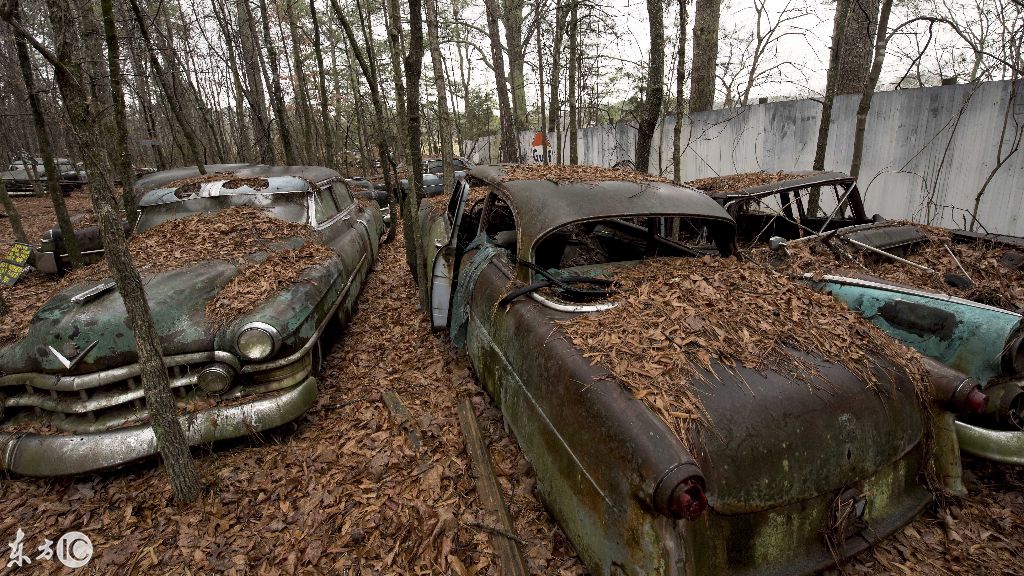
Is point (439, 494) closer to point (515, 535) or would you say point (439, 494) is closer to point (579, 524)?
point (515, 535)

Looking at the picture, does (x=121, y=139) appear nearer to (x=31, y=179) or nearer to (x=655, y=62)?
(x=655, y=62)

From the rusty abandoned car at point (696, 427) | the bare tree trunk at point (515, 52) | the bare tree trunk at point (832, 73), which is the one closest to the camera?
the rusty abandoned car at point (696, 427)

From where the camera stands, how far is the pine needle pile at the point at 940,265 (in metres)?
3.47

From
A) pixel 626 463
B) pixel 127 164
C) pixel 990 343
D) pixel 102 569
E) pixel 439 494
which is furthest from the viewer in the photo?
pixel 127 164

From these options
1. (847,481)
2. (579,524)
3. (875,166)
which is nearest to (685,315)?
(847,481)

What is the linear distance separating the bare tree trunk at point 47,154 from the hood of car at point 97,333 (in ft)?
11.5

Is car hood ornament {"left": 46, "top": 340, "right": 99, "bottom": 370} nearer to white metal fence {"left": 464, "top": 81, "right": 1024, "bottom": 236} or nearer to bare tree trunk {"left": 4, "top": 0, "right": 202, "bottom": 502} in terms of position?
bare tree trunk {"left": 4, "top": 0, "right": 202, "bottom": 502}

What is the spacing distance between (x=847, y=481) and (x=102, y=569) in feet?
12.1

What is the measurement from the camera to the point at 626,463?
Result: 1.85 m

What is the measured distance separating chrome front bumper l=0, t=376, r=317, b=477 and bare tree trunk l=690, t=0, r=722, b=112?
37.8 feet

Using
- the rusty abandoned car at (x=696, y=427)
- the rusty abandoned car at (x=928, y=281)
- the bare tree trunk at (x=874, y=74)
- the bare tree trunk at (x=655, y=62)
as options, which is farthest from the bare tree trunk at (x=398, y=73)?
the bare tree trunk at (x=874, y=74)

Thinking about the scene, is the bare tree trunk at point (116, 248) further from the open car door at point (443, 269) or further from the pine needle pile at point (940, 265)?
the pine needle pile at point (940, 265)

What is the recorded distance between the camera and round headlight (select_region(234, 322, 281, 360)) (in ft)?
10.2

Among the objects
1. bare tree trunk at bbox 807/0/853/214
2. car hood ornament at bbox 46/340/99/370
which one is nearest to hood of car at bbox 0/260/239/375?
car hood ornament at bbox 46/340/99/370
